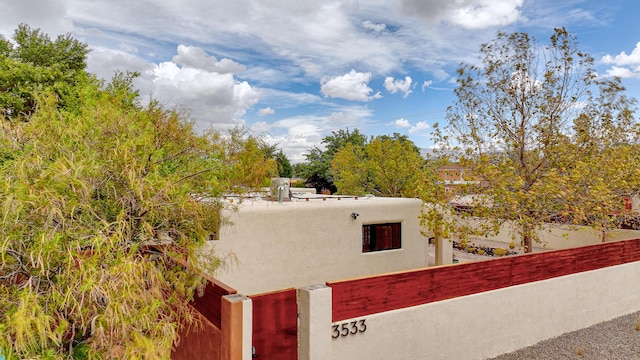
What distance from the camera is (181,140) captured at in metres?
9.23

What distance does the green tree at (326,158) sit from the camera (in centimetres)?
4904

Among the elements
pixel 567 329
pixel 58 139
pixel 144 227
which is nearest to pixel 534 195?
pixel 567 329

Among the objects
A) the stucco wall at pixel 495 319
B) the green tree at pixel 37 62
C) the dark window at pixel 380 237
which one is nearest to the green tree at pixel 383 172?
the dark window at pixel 380 237

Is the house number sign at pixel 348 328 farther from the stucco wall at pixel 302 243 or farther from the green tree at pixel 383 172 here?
the green tree at pixel 383 172

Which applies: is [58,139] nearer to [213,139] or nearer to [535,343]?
[213,139]

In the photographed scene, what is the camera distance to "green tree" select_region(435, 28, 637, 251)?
13.3 metres

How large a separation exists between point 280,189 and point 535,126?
9.34m

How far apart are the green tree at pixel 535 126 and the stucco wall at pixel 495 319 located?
2.40 meters

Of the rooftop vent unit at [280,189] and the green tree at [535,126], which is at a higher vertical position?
the green tree at [535,126]

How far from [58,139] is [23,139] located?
0.54 m

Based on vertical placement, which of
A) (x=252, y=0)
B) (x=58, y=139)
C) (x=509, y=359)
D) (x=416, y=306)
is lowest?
(x=509, y=359)

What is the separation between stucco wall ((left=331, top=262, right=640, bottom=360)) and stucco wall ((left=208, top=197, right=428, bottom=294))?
4854 millimetres

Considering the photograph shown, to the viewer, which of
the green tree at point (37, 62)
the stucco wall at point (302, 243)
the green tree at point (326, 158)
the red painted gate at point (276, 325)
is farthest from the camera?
the green tree at point (326, 158)

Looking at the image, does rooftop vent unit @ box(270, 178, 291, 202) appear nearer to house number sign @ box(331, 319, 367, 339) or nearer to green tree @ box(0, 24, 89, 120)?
house number sign @ box(331, 319, 367, 339)
